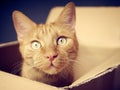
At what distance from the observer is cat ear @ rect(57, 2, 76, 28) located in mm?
703

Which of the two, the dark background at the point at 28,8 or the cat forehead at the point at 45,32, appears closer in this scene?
the cat forehead at the point at 45,32

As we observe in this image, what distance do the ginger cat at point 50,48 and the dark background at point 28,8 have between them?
18.1 inches

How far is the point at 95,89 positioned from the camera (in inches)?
22.8

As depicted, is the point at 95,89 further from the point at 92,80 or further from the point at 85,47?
the point at 85,47

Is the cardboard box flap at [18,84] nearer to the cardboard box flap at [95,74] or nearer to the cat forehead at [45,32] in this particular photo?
the cardboard box flap at [95,74]

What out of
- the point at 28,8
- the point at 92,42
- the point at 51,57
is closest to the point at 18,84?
the point at 51,57

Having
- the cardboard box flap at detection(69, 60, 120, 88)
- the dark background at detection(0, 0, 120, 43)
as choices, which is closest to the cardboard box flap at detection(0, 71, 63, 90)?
the cardboard box flap at detection(69, 60, 120, 88)

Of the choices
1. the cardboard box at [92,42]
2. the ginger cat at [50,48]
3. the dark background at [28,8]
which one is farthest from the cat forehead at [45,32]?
the dark background at [28,8]

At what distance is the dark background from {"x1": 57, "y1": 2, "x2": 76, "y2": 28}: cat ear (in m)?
0.43

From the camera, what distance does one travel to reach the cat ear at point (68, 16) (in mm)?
703

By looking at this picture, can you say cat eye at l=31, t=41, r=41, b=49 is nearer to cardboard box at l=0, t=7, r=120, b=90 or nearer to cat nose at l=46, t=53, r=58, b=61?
cat nose at l=46, t=53, r=58, b=61

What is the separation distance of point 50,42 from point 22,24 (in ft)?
0.45

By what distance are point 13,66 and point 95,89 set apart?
0.43 m

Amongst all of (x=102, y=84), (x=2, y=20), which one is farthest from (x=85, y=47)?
(x=2, y=20)
